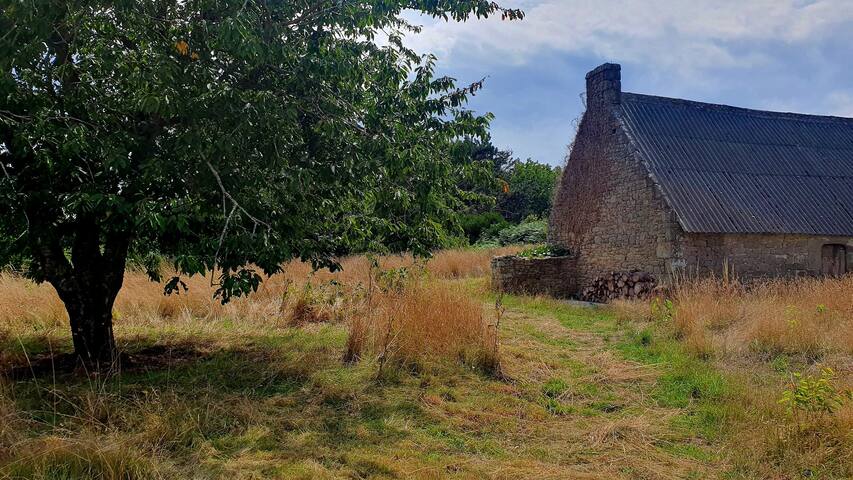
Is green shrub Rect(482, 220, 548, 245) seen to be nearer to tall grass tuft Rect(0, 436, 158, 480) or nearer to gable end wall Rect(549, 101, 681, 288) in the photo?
gable end wall Rect(549, 101, 681, 288)

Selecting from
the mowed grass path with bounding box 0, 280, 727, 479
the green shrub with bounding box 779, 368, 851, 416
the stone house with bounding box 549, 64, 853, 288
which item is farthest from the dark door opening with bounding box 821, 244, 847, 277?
the green shrub with bounding box 779, 368, 851, 416

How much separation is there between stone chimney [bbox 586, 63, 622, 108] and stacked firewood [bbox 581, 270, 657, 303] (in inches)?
180

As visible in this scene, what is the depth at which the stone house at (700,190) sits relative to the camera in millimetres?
12844

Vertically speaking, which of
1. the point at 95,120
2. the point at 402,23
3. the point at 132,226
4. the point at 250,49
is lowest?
the point at 132,226

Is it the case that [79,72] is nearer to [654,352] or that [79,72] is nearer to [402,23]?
[402,23]

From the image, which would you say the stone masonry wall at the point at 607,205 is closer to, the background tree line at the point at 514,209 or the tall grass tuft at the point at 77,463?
the background tree line at the point at 514,209

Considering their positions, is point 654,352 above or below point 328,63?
below

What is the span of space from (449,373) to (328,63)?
3.54 m

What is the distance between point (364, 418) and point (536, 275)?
11.2 metres

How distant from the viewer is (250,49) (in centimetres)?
451

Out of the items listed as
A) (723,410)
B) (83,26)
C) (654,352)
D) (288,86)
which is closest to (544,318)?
(654,352)

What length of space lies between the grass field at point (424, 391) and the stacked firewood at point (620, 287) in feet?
11.8

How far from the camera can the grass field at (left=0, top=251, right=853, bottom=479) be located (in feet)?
13.8

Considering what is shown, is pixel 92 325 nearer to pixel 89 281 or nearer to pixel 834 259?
pixel 89 281
